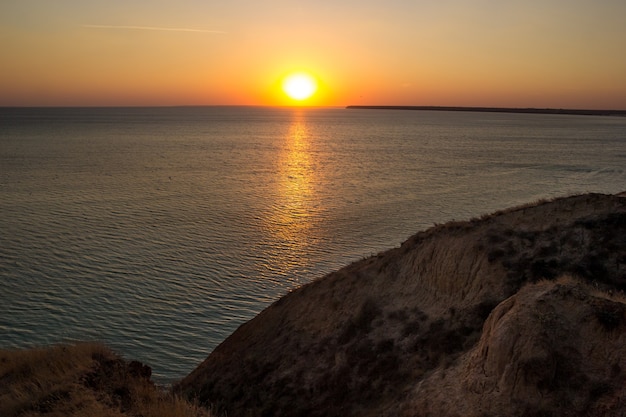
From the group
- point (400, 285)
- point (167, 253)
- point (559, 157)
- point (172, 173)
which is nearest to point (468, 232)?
point (400, 285)

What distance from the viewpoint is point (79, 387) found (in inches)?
567

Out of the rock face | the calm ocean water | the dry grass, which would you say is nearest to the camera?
the rock face

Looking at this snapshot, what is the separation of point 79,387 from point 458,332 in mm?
11930

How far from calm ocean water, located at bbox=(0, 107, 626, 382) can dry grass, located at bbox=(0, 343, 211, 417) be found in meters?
6.39

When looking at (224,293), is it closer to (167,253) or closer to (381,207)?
(167,253)

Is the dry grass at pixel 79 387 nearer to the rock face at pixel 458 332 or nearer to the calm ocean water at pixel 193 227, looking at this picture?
the rock face at pixel 458 332

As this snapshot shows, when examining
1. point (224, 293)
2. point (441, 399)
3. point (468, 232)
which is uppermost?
point (468, 232)

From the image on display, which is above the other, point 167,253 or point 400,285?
point 400,285

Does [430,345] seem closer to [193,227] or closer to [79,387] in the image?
[79,387]

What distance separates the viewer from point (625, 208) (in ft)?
Answer: 67.7

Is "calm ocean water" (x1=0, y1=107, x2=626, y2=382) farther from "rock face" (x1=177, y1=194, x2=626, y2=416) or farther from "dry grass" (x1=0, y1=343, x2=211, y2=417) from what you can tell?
"dry grass" (x1=0, y1=343, x2=211, y2=417)

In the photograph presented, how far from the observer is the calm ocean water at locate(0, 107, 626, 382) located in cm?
2769

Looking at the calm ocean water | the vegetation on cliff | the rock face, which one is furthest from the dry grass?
the calm ocean water

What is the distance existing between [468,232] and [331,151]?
108 metres
